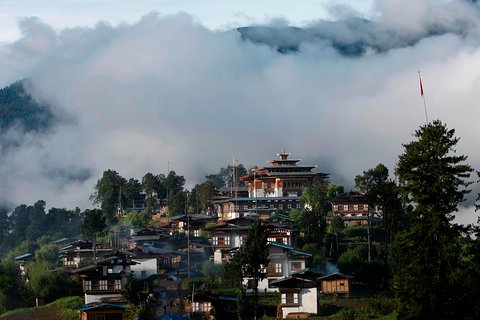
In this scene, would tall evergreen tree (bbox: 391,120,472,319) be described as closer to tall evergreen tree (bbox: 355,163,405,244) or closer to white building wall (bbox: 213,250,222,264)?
→ tall evergreen tree (bbox: 355,163,405,244)

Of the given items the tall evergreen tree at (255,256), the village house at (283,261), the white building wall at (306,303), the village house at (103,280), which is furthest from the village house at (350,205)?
the tall evergreen tree at (255,256)

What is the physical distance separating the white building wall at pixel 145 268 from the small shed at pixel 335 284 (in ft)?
50.0

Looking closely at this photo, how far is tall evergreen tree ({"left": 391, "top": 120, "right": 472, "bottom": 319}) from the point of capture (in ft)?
141

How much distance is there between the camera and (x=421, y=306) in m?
42.9

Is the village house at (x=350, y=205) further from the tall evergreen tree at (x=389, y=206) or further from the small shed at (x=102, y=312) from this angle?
the small shed at (x=102, y=312)

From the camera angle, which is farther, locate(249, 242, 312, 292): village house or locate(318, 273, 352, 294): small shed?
locate(249, 242, 312, 292): village house

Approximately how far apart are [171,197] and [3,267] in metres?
34.5

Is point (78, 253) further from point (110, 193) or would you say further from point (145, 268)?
point (110, 193)

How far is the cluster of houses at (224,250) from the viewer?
6450cm

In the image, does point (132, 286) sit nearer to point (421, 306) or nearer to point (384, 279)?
point (384, 279)

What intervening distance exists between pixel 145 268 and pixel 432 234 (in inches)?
1456

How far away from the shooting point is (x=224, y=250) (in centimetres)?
7912

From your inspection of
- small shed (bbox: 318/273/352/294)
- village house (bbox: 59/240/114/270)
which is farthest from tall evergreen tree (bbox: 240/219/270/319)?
village house (bbox: 59/240/114/270)

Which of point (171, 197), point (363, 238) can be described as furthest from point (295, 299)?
point (171, 197)
